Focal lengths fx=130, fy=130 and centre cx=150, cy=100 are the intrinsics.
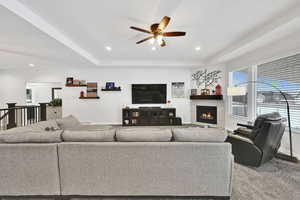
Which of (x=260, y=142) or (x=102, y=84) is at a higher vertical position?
(x=102, y=84)

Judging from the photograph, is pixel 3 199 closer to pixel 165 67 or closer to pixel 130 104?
pixel 130 104

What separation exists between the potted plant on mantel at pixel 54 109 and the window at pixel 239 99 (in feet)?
23.4

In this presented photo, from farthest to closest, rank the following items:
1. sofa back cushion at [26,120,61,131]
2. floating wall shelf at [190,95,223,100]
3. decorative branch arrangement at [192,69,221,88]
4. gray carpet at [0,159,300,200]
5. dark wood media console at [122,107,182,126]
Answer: dark wood media console at [122,107,182,126]
decorative branch arrangement at [192,69,221,88]
floating wall shelf at [190,95,223,100]
sofa back cushion at [26,120,61,131]
gray carpet at [0,159,300,200]

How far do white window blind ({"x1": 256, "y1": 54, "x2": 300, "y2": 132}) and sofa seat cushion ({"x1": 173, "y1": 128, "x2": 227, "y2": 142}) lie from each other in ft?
8.26

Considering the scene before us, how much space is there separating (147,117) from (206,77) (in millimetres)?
3011

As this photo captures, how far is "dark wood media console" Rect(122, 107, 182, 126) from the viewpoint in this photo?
18.3ft

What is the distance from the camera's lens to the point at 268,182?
194cm

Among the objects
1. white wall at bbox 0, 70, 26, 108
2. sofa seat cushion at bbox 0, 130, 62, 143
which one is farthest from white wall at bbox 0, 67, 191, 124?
sofa seat cushion at bbox 0, 130, 62, 143

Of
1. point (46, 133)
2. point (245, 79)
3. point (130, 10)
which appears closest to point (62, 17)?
point (130, 10)

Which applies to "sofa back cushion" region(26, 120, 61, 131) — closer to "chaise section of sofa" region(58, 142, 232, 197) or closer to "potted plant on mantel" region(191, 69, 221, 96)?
"chaise section of sofa" region(58, 142, 232, 197)

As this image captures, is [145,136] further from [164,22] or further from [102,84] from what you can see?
[102,84]

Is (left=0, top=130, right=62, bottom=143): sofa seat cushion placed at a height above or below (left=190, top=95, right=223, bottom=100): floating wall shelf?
below

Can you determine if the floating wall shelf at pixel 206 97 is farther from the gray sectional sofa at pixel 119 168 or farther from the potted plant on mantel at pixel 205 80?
the gray sectional sofa at pixel 119 168

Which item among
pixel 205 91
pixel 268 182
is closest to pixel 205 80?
pixel 205 91
